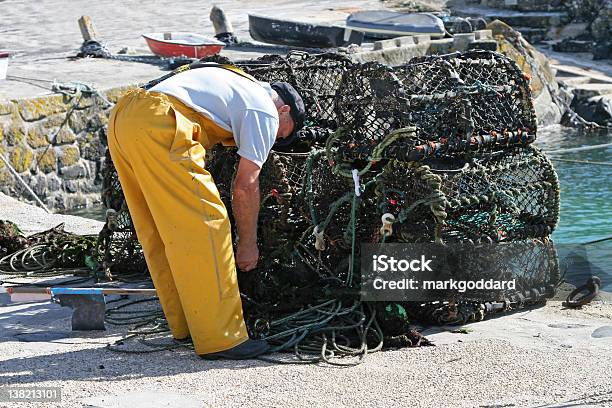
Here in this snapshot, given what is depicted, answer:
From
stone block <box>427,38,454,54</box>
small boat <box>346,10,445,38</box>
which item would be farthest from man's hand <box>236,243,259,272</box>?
small boat <box>346,10,445,38</box>

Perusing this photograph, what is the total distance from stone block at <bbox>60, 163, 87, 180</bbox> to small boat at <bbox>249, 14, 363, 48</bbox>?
9.67 metres

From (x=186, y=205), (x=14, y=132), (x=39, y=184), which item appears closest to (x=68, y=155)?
(x=39, y=184)

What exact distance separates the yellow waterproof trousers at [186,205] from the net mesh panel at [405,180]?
456 millimetres

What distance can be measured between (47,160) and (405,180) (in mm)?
8155

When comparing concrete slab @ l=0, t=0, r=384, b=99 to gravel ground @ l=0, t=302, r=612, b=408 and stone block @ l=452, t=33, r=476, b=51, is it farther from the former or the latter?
gravel ground @ l=0, t=302, r=612, b=408

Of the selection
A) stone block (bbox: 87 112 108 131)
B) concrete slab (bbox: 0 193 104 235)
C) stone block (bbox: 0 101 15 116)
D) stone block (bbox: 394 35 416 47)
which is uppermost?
stone block (bbox: 0 101 15 116)

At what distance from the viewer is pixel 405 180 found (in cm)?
499

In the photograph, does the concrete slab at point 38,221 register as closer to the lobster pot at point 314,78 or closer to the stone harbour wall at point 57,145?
the lobster pot at point 314,78

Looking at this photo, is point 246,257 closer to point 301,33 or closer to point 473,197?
point 473,197

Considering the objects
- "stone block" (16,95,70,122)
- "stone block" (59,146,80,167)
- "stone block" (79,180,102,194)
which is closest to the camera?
"stone block" (16,95,70,122)

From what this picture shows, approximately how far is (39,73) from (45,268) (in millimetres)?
9816

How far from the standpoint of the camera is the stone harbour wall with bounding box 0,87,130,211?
11.8m

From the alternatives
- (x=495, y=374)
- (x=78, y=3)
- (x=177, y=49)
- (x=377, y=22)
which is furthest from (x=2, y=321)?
(x=78, y=3)

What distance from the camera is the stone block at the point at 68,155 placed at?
12500 mm
